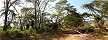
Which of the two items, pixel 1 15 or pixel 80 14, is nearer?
pixel 1 15

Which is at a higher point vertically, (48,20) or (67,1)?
(67,1)

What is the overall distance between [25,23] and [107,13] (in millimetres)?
18719

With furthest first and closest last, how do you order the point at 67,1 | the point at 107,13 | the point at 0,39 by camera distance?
the point at 67,1, the point at 107,13, the point at 0,39

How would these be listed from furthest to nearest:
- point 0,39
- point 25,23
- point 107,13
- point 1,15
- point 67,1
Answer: point 25,23, point 67,1, point 107,13, point 1,15, point 0,39

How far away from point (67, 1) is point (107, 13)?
9.07m

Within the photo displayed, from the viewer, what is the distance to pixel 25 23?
157 ft

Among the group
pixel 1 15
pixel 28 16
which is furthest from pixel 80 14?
pixel 1 15

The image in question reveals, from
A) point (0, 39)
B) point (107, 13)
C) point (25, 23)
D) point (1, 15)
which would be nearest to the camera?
point (0, 39)

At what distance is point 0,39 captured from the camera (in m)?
17.3

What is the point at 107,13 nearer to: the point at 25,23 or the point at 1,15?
the point at 25,23

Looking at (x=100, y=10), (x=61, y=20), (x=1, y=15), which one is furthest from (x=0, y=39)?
(x=61, y=20)

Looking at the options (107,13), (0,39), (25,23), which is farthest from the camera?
(25,23)

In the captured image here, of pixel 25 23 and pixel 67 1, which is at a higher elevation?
pixel 67 1

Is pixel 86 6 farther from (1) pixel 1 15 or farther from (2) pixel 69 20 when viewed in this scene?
(1) pixel 1 15
